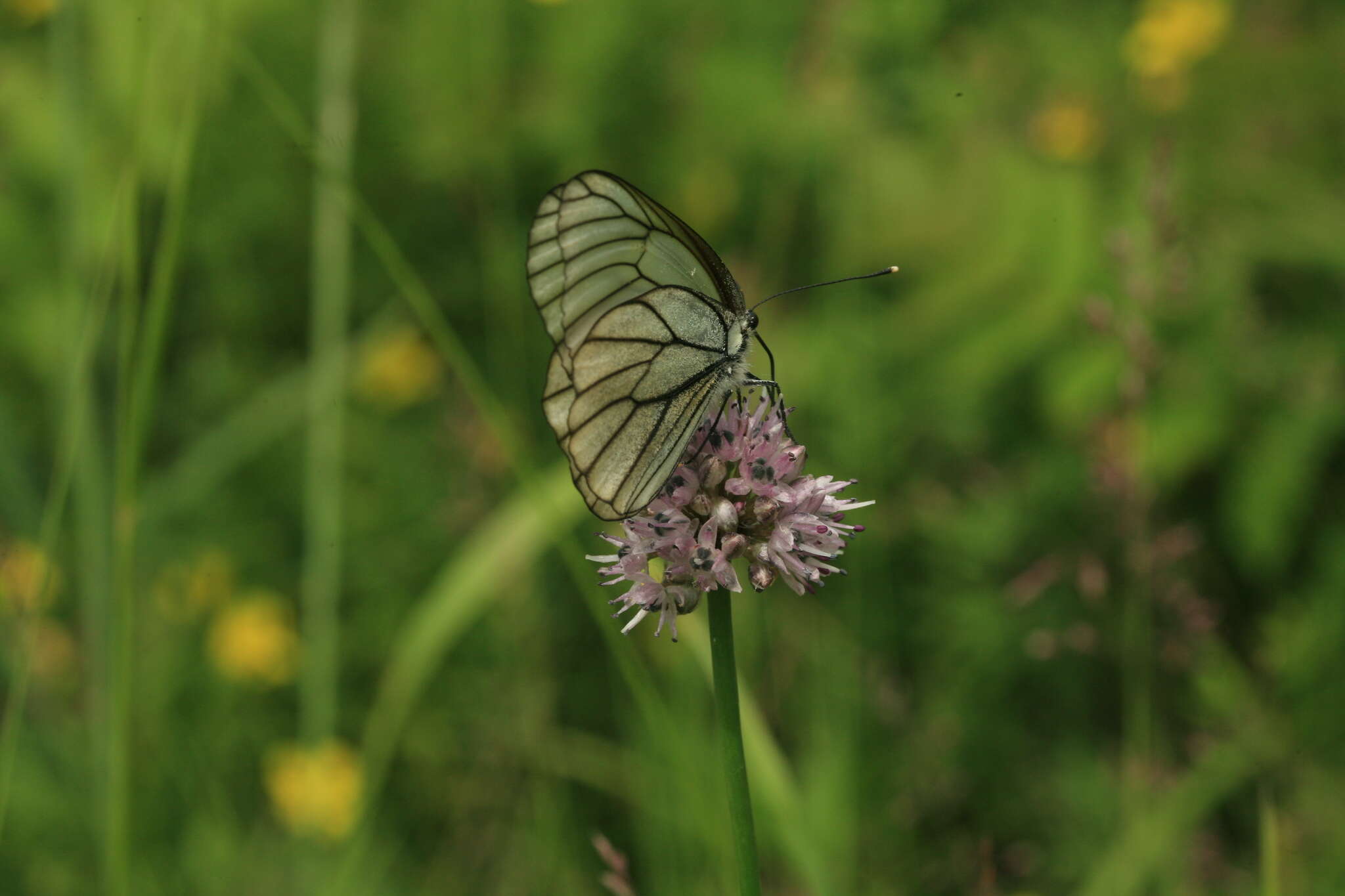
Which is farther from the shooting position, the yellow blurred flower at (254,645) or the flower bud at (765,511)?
the yellow blurred flower at (254,645)

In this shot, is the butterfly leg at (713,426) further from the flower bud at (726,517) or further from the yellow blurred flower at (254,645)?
the yellow blurred flower at (254,645)

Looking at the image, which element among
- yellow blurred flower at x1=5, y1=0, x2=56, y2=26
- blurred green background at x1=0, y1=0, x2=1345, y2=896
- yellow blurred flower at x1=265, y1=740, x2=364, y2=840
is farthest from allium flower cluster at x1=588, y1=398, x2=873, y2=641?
yellow blurred flower at x1=5, y1=0, x2=56, y2=26

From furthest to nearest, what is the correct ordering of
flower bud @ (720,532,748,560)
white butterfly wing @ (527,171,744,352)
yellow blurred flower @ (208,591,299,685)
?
yellow blurred flower @ (208,591,299,685)
white butterfly wing @ (527,171,744,352)
flower bud @ (720,532,748,560)

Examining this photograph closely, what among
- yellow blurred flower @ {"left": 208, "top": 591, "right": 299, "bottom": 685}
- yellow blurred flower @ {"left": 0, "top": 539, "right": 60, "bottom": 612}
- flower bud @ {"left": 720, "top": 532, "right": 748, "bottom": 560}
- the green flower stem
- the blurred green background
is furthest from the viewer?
yellow blurred flower @ {"left": 208, "top": 591, "right": 299, "bottom": 685}

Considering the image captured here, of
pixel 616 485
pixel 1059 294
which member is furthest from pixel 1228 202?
pixel 616 485

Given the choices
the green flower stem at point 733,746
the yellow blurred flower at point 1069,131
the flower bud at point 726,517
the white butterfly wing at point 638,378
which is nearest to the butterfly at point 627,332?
the white butterfly wing at point 638,378

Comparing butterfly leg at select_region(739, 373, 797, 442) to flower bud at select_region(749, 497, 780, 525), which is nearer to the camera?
flower bud at select_region(749, 497, 780, 525)

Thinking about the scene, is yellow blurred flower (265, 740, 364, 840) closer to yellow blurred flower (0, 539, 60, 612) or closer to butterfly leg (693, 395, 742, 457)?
yellow blurred flower (0, 539, 60, 612)
